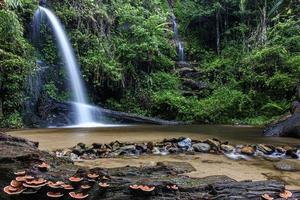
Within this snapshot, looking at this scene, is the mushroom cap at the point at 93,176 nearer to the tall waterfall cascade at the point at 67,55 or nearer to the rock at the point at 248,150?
the rock at the point at 248,150

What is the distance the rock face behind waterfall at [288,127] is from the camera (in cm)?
1110

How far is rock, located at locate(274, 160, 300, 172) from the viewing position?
251 inches

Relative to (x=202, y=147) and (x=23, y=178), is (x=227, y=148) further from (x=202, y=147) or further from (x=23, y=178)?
(x=23, y=178)

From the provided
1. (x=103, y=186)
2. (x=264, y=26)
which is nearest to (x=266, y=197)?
(x=103, y=186)

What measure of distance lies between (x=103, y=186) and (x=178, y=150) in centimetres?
446

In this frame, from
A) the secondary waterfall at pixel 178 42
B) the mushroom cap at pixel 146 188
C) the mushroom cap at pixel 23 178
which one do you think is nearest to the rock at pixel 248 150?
the mushroom cap at pixel 146 188

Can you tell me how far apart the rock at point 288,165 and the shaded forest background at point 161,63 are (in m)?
9.54

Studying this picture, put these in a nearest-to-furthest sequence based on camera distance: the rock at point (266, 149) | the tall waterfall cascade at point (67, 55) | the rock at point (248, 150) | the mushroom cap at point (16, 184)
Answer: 1. the mushroom cap at point (16, 184)
2. the rock at point (248, 150)
3. the rock at point (266, 149)
4. the tall waterfall cascade at point (67, 55)

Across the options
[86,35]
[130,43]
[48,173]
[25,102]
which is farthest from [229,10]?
[48,173]

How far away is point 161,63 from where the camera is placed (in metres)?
20.3

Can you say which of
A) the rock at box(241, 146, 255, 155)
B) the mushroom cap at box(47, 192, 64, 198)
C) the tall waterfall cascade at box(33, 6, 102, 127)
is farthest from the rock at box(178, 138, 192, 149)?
the tall waterfall cascade at box(33, 6, 102, 127)

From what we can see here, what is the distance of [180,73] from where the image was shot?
20453 mm

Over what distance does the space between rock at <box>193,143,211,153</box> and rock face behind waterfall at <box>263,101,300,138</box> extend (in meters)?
4.16

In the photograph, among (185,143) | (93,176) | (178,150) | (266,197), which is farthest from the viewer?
(185,143)
